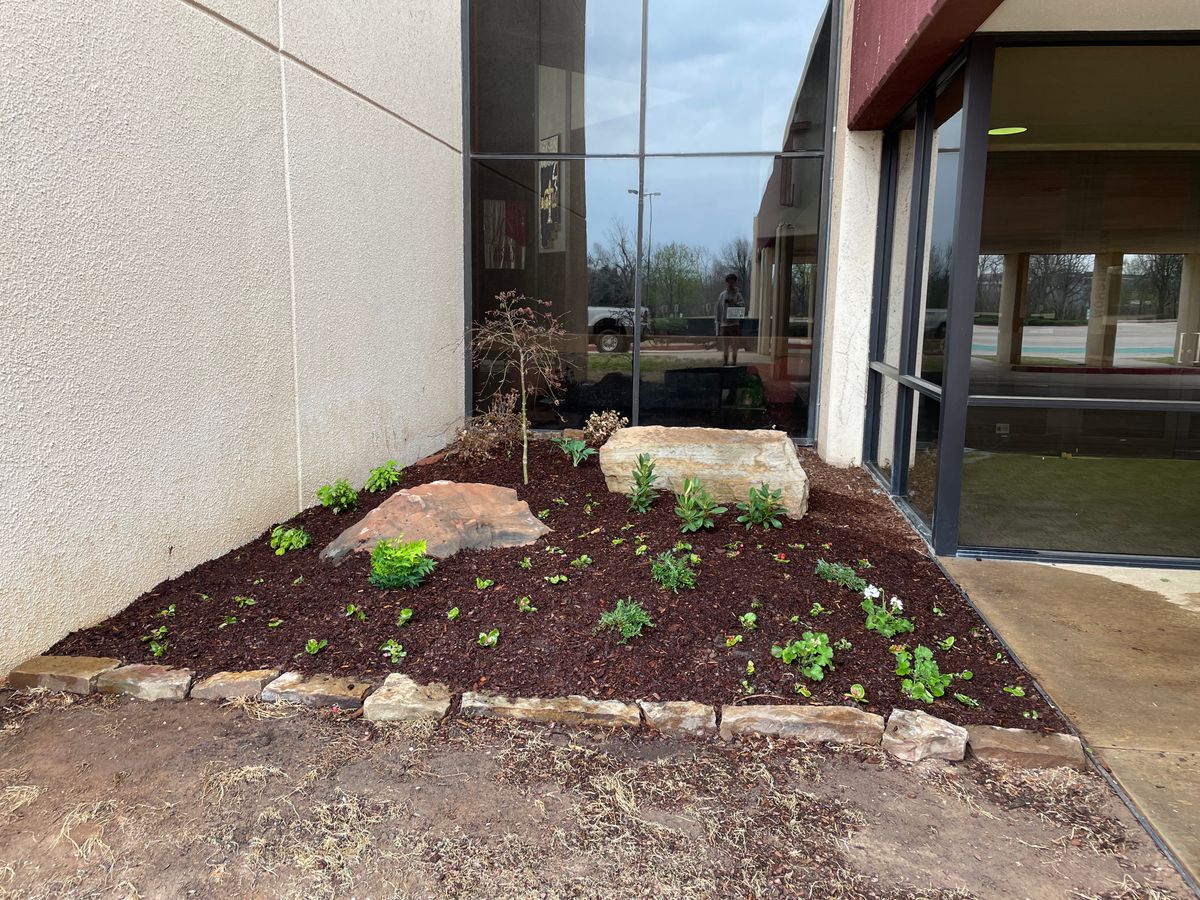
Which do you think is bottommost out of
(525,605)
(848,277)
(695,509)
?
(525,605)

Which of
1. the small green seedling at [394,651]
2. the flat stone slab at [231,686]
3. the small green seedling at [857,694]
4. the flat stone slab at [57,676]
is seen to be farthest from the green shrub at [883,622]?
the flat stone slab at [57,676]

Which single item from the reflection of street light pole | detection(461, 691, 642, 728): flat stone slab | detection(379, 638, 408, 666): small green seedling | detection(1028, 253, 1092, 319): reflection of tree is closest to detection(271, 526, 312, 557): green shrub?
detection(379, 638, 408, 666): small green seedling

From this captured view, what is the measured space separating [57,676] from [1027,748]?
3.50 meters

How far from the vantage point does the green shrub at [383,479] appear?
18.1 ft

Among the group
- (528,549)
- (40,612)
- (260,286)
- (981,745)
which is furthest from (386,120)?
(981,745)

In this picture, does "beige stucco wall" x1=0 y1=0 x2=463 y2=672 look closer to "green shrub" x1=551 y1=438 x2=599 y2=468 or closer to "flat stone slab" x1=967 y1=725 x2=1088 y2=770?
"green shrub" x1=551 y1=438 x2=599 y2=468

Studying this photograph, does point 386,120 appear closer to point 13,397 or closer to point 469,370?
point 469,370

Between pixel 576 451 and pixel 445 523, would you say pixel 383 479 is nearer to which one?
pixel 576 451

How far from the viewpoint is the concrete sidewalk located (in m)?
2.48

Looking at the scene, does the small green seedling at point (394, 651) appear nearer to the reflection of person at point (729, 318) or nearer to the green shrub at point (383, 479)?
the green shrub at point (383, 479)

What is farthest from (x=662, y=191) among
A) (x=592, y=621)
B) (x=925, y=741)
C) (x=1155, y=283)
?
(x=1155, y=283)

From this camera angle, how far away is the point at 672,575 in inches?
141

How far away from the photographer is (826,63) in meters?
7.08

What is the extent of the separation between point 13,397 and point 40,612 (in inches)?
34.1
